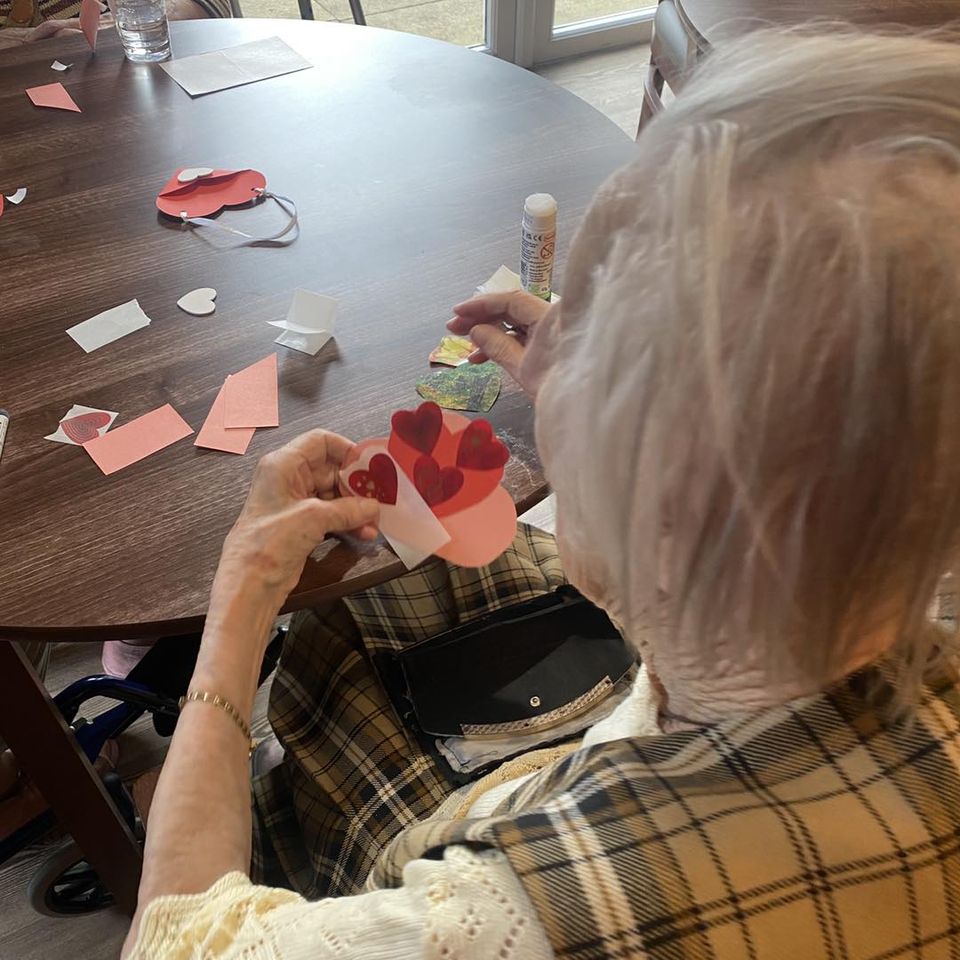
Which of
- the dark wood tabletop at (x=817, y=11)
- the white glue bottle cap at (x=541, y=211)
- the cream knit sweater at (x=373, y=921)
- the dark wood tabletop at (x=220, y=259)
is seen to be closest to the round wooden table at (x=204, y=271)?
the dark wood tabletop at (x=220, y=259)

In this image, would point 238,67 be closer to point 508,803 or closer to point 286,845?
point 286,845

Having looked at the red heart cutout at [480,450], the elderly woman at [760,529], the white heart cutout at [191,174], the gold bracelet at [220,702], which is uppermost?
the elderly woman at [760,529]

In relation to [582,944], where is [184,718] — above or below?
below

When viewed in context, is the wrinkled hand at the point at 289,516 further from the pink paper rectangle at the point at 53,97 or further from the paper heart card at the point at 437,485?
the pink paper rectangle at the point at 53,97

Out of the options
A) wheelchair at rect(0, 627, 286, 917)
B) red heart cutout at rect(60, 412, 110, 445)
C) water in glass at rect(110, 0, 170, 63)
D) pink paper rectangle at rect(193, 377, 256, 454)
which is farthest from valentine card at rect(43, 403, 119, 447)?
water in glass at rect(110, 0, 170, 63)

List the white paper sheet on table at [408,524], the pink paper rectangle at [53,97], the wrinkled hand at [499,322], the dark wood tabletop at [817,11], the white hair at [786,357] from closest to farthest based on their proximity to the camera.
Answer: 1. the white hair at [786,357]
2. the white paper sheet on table at [408,524]
3. the wrinkled hand at [499,322]
4. the pink paper rectangle at [53,97]
5. the dark wood tabletop at [817,11]

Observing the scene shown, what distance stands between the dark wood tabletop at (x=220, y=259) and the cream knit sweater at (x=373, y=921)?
0.28 metres

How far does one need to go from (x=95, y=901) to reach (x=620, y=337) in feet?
4.57

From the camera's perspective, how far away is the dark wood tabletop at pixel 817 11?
169cm

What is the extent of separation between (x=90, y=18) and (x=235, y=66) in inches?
10.3

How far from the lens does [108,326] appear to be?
1.12 metres

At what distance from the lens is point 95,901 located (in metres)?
1.42

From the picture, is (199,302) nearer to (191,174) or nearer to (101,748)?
(191,174)

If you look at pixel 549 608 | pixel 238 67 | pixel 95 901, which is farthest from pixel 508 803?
pixel 238 67
